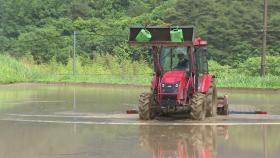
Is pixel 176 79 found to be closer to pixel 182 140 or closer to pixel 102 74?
pixel 182 140

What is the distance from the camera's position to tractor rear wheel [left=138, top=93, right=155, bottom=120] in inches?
666

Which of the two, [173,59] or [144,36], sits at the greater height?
[144,36]

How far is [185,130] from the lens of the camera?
1512cm

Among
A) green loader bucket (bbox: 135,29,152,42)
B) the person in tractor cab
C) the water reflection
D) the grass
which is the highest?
green loader bucket (bbox: 135,29,152,42)

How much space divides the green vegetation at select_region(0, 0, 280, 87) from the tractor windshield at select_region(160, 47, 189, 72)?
14346 millimetres

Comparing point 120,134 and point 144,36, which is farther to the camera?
point 144,36

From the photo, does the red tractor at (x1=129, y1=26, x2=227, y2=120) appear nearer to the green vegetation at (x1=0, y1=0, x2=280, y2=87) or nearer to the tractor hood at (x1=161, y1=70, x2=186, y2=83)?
the tractor hood at (x1=161, y1=70, x2=186, y2=83)

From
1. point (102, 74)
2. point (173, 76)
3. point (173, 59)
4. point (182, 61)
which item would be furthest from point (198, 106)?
point (102, 74)

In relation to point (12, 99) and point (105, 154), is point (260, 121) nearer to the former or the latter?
point (105, 154)

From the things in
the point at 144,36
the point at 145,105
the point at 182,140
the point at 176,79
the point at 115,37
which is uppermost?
the point at 115,37

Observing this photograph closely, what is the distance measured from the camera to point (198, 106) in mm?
16562

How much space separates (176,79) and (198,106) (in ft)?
2.92

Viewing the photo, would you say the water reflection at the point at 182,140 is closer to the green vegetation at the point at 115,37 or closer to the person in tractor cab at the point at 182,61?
the person in tractor cab at the point at 182,61

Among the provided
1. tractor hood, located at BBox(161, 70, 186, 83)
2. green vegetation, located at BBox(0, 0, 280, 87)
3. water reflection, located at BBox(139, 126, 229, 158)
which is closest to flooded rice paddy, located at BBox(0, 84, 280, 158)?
water reflection, located at BBox(139, 126, 229, 158)
